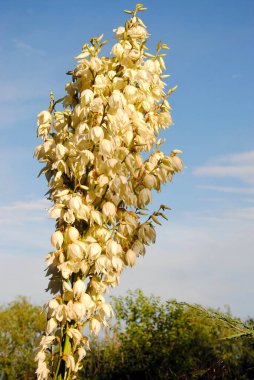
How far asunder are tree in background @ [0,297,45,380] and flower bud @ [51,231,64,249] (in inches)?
252

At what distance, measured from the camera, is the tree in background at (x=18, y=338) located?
8.70 meters

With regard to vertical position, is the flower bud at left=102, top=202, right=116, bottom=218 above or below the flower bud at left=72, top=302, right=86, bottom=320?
above

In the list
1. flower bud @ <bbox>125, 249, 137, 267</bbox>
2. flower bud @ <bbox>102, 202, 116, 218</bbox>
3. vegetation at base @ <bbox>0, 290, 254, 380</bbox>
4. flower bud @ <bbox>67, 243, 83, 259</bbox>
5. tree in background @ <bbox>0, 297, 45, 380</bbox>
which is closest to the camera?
flower bud @ <bbox>67, 243, 83, 259</bbox>

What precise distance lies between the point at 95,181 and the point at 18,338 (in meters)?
7.01

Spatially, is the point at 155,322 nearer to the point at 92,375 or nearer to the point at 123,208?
the point at 92,375

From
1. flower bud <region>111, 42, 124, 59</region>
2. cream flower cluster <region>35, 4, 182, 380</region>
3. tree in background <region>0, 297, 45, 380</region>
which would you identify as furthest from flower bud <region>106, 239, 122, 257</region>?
tree in background <region>0, 297, 45, 380</region>

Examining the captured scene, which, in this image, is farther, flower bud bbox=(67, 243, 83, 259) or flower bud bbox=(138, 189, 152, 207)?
flower bud bbox=(138, 189, 152, 207)

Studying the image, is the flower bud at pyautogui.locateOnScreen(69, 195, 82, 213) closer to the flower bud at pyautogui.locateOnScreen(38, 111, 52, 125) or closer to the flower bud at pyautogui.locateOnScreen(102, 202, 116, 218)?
the flower bud at pyautogui.locateOnScreen(102, 202, 116, 218)

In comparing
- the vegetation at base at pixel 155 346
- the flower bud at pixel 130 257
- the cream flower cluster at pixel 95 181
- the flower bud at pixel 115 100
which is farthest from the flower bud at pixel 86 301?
the vegetation at base at pixel 155 346

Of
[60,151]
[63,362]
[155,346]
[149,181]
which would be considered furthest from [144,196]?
[155,346]

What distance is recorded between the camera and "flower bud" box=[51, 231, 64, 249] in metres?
2.61

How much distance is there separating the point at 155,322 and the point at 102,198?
5389 mm

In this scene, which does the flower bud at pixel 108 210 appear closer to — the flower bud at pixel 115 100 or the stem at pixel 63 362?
the flower bud at pixel 115 100

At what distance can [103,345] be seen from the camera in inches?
332
